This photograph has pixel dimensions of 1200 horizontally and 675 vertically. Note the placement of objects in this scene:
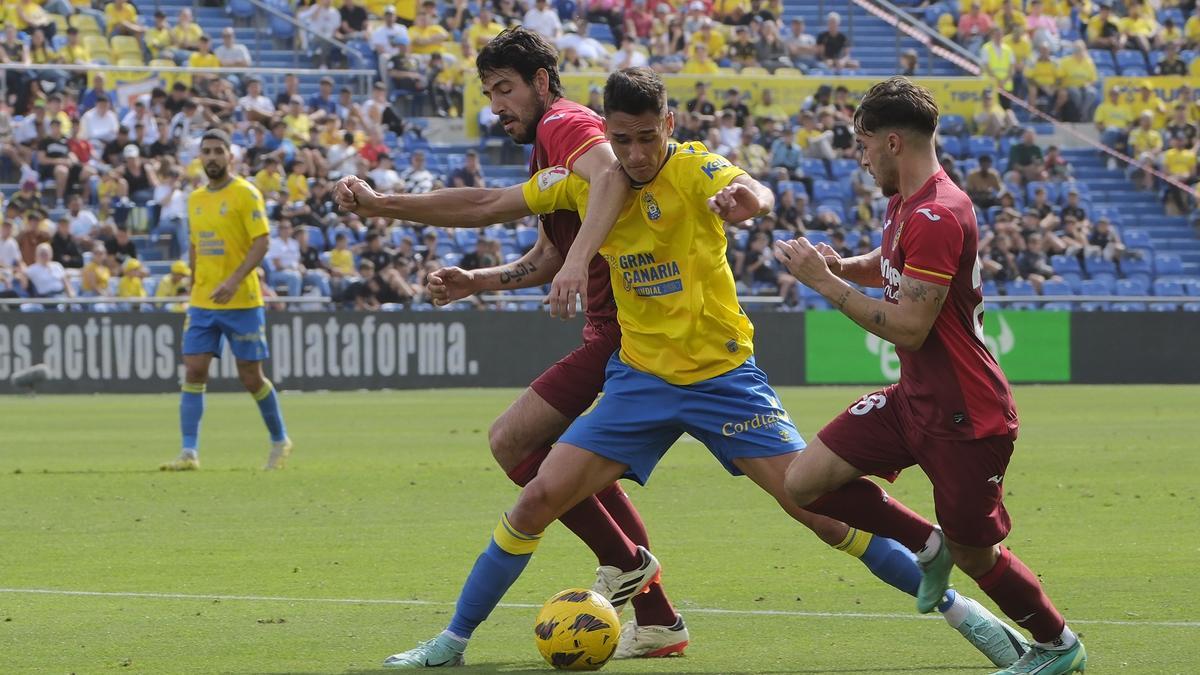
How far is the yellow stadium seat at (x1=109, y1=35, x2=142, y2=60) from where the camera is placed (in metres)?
31.0

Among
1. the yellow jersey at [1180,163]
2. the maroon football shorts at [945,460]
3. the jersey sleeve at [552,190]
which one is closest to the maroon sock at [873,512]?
the maroon football shorts at [945,460]

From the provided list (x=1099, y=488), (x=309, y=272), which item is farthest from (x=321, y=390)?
(x=1099, y=488)

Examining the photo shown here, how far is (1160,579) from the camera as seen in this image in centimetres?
913

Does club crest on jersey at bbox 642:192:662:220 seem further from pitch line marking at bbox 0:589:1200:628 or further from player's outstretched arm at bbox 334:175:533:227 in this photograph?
pitch line marking at bbox 0:589:1200:628

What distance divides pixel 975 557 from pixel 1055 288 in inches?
1048

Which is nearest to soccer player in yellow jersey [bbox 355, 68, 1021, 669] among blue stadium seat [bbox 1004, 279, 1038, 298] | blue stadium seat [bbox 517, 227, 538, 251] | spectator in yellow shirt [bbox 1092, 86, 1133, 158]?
blue stadium seat [bbox 517, 227, 538, 251]

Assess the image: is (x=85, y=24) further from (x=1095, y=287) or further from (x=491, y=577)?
(x=491, y=577)

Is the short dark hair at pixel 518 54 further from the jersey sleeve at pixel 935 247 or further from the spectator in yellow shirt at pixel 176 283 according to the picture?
the spectator in yellow shirt at pixel 176 283

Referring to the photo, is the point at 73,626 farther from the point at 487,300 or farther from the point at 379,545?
the point at 487,300

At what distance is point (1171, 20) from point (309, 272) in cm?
2101

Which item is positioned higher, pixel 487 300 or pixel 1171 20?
pixel 1171 20

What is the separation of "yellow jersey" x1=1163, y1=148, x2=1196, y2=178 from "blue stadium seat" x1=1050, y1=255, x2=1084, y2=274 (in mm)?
4490

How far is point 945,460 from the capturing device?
6.44 metres

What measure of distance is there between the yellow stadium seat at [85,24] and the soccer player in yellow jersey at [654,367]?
25715mm
